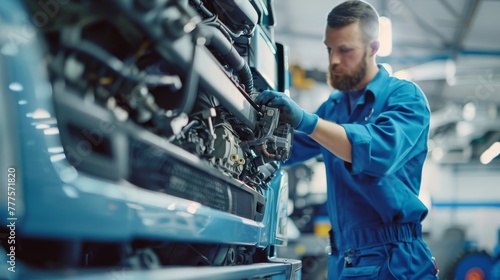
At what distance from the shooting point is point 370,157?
1.82 metres

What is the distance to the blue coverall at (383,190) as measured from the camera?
1852mm

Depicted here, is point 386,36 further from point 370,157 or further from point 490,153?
point 490,153

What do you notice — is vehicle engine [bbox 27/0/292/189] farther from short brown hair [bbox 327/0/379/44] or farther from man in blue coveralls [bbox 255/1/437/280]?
short brown hair [bbox 327/0/379/44]

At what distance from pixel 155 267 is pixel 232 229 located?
40 cm

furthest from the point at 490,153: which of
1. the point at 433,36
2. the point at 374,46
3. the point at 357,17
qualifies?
the point at 357,17

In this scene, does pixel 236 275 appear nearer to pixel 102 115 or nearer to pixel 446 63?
pixel 102 115

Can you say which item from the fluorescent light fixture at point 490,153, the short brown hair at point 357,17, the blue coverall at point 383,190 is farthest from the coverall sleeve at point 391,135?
the fluorescent light fixture at point 490,153

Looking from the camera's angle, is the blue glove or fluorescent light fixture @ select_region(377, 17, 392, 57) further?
fluorescent light fixture @ select_region(377, 17, 392, 57)

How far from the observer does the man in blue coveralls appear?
1.83 meters

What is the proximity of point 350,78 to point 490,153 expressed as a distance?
400 inches

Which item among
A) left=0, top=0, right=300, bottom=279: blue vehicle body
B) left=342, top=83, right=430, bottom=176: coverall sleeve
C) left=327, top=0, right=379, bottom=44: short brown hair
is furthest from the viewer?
left=327, top=0, right=379, bottom=44: short brown hair

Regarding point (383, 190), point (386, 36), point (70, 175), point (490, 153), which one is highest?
point (490, 153)

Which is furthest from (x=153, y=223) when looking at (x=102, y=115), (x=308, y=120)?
(x=308, y=120)

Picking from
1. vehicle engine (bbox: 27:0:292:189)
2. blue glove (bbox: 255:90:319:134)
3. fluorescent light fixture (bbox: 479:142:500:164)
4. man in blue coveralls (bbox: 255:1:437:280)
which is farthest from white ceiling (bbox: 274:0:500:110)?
vehicle engine (bbox: 27:0:292:189)
